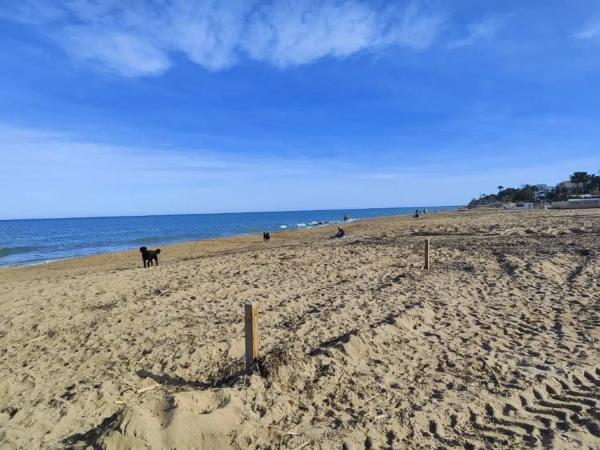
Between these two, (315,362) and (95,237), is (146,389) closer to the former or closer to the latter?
(315,362)

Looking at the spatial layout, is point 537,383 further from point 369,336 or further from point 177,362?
point 177,362

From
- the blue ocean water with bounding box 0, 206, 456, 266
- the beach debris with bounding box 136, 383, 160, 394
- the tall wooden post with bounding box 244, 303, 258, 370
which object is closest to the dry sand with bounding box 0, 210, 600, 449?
the beach debris with bounding box 136, 383, 160, 394

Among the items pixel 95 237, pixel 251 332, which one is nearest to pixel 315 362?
pixel 251 332

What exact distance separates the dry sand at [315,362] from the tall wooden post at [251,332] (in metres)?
0.19

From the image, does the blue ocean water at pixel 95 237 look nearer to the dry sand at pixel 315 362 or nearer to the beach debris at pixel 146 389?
the dry sand at pixel 315 362

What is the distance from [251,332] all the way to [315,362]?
988mm

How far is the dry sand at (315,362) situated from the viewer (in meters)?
3.71

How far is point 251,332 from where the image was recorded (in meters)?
4.79

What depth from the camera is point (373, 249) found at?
50.9 feet

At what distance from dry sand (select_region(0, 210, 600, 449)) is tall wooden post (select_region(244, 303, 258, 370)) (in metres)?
0.19

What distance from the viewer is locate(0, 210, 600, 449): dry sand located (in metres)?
3.71

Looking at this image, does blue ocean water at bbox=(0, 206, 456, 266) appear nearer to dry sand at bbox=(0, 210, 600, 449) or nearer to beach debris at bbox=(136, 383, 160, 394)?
dry sand at bbox=(0, 210, 600, 449)

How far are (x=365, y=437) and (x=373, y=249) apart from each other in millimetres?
12093

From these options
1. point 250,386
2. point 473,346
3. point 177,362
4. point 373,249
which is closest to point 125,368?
point 177,362
